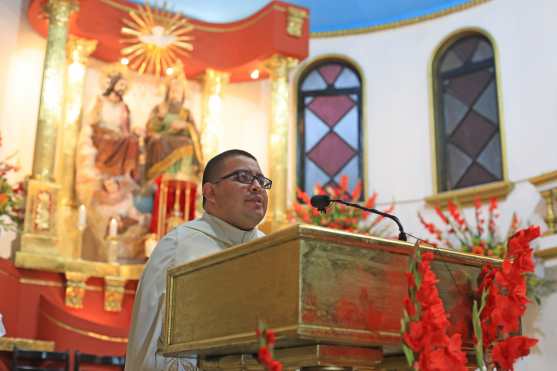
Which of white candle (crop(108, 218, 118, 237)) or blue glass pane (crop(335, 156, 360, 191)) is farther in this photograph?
blue glass pane (crop(335, 156, 360, 191))

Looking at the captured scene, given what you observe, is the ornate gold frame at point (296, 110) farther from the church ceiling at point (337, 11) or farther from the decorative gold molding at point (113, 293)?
the decorative gold molding at point (113, 293)

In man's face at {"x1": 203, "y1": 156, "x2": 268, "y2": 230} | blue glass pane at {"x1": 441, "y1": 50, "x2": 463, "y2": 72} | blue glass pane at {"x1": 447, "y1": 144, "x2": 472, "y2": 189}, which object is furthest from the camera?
blue glass pane at {"x1": 441, "y1": 50, "x2": 463, "y2": 72}

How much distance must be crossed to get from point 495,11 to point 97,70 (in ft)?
18.2

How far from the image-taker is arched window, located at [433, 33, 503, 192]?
1002 centimetres

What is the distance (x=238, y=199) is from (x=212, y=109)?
8259mm

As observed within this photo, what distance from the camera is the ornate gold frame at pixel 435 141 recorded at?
368 inches

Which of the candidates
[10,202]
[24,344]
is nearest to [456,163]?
[10,202]

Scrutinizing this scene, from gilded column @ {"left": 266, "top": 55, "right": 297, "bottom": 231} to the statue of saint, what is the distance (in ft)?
3.43

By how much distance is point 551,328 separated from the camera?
320 inches

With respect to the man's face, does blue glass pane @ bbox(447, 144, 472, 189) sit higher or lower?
higher

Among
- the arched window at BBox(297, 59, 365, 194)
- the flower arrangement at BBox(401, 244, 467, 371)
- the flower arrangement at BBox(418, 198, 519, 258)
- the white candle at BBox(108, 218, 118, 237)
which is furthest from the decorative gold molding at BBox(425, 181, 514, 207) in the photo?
the flower arrangement at BBox(401, 244, 467, 371)

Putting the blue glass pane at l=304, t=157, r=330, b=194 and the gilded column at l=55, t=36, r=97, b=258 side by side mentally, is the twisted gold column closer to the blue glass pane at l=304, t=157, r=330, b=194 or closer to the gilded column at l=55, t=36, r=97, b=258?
the gilded column at l=55, t=36, r=97, b=258

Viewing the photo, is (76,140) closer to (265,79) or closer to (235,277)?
(265,79)

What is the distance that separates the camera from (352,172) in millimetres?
11055
